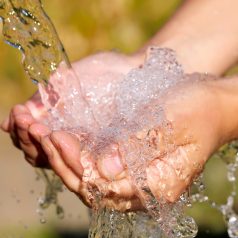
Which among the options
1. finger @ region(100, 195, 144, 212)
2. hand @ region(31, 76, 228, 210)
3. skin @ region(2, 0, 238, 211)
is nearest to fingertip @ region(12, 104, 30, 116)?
skin @ region(2, 0, 238, 211)

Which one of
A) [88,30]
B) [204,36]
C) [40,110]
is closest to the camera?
[40,110]

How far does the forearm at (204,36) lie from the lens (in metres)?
2.10

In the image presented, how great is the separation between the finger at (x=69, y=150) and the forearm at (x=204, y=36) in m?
0.56

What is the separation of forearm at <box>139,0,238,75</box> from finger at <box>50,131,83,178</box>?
1.84 feet

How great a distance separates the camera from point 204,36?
7.01 ft

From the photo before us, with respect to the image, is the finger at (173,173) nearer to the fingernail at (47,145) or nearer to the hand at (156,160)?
the hand at (156,160)

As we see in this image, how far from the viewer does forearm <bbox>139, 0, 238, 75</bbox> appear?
2.10 metres

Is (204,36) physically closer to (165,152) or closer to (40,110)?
(40,110)

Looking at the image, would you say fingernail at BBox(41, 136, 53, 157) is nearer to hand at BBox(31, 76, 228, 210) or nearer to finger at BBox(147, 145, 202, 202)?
hand at BBox(31, 76, 228, 210)

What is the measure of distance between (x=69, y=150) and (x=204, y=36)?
0.69 m

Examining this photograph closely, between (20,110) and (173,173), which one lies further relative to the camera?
(20,110)

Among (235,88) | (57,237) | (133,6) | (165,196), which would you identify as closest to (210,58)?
(235,88)

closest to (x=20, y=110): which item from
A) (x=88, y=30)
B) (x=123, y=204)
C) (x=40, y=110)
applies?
(x=40, y=110)

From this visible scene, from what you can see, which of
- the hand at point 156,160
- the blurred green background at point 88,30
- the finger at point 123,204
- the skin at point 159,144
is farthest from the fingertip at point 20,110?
the blurred green background at point 88,30
